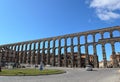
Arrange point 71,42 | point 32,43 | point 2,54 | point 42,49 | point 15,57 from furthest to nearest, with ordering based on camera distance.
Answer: point 2,54
point 15,57
point 32,43
point 42,49
point 71,42

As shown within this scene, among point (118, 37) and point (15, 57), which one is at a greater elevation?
point (118, 37)

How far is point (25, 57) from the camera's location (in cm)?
8806

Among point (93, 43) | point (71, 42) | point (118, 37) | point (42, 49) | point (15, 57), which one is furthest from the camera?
point (15, 57)

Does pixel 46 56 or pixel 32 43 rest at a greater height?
pixel 32 43

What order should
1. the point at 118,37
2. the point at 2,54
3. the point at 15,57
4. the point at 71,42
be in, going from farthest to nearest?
the point at 2,54 → the point at 15,57 → the point at 71,42 → the point at 118,37

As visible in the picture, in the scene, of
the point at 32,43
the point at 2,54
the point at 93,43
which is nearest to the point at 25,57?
the point at 32,43

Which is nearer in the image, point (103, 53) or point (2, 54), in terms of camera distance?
point (103, 53)

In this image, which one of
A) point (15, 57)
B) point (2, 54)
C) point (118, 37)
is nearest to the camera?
point (118, 37)

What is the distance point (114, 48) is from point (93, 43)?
827 cm

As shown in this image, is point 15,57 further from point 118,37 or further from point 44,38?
point 118,37

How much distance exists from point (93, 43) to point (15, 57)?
150 feet

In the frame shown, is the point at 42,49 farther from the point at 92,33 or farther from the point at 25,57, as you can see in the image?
the point at 92,33

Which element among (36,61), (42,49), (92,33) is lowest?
(36,61)

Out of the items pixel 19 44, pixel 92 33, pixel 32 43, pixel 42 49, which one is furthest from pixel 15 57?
pixel 92 33
